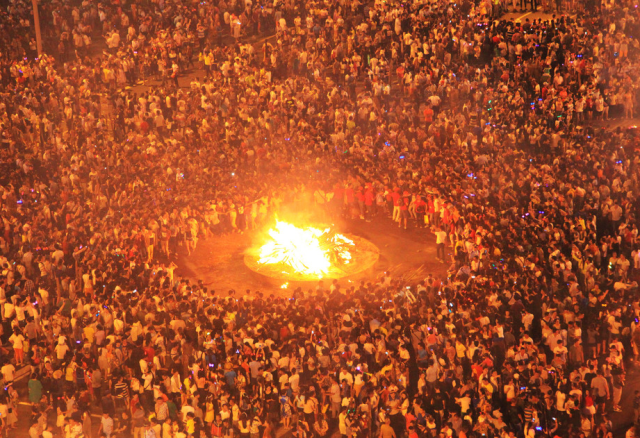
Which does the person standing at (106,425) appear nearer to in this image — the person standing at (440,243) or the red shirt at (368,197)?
the person standing at (440,243)

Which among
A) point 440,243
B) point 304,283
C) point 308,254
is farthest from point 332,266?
point 440,243

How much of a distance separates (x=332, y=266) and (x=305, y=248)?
50.1 inches

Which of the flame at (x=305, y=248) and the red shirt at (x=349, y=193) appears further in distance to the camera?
the red shirt at (x=349, y=193)

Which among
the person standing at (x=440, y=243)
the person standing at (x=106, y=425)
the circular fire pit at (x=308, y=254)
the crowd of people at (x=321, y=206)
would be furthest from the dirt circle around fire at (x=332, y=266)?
the person standing at (x=106, y=425)

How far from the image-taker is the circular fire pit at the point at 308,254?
1161 inches

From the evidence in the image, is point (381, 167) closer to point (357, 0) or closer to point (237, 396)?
point (357, 0)

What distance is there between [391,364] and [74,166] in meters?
16.3

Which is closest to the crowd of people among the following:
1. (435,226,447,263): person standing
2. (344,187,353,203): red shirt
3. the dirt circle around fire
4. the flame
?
(344,187,353,203): red shirt

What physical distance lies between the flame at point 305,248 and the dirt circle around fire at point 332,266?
6.3 inches

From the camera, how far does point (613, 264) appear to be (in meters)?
25.9

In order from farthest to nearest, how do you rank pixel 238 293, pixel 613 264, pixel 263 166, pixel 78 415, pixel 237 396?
pixel 263 166 → pixel 238 293 → pixel 613 264 → pixel 237 396 → pixel 78 415

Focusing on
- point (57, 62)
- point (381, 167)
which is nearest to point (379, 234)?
point (381, 167)

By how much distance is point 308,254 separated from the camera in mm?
30141

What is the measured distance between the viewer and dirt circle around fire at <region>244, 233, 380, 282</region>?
95.9 ft
